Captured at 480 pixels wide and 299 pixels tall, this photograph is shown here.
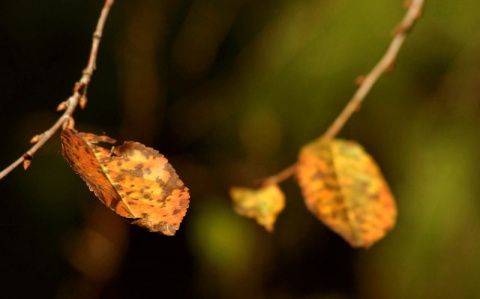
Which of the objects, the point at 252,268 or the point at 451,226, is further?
the point at 252,268

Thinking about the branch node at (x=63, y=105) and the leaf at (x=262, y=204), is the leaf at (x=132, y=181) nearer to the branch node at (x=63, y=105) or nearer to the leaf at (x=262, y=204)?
the branch node at (x=63, y=105)

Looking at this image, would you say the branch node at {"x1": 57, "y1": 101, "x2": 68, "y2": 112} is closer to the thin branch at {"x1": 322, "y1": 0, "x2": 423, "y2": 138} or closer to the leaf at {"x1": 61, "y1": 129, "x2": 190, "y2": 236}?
the leaf at {"x1": 61, "y1": 129, "x2": 190, "y2": 236}

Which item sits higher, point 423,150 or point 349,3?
point 349,3

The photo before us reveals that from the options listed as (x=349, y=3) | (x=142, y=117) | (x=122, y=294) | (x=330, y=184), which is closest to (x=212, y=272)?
(x=122, y=294)

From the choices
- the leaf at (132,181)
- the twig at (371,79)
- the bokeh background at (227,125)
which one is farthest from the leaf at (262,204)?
the bokeh background at (227,125)

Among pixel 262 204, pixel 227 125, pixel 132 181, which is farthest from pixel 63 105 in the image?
pixel 227 125

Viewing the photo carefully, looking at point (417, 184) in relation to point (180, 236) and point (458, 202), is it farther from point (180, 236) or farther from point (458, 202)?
point (180, 236)

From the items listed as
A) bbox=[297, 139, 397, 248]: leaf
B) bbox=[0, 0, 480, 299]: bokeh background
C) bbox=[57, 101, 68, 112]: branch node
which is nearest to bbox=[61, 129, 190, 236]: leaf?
bbox=[57, 101, 68, 112]: branch node

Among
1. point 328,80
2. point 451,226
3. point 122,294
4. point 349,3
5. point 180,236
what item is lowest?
point 122,294
